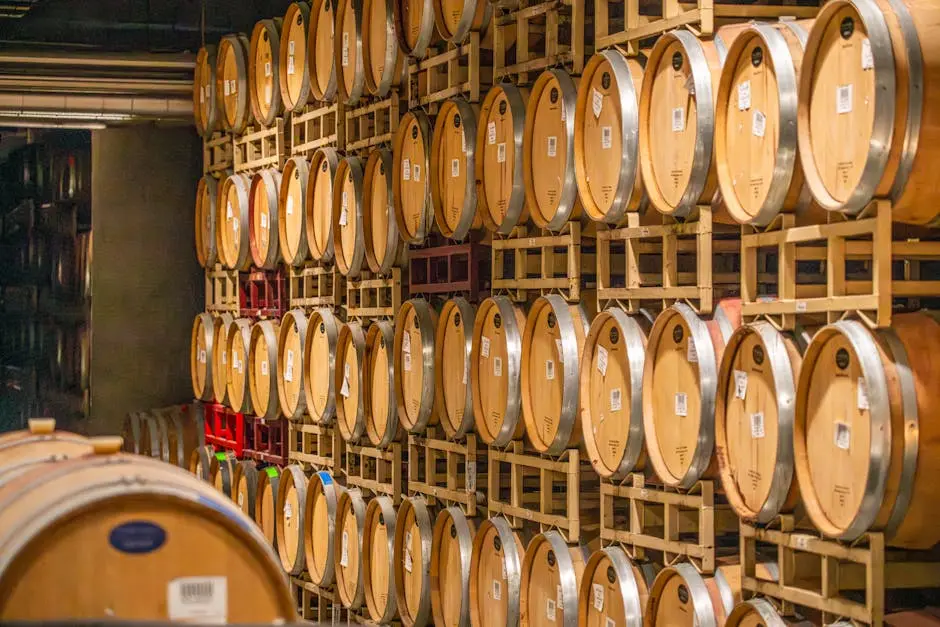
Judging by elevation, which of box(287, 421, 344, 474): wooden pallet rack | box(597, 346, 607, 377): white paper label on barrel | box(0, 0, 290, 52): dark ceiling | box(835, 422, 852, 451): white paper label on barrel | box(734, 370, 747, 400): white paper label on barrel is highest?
box(0, 0, 290, 52): dark ceiling

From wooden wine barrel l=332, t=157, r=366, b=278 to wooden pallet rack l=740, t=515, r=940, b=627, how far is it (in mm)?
4780

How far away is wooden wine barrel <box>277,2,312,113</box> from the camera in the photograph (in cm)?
1116

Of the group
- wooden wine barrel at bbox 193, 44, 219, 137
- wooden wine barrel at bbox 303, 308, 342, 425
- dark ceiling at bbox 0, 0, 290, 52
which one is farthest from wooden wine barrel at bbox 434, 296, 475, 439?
dark ceiling at bbox 0, 0, 290, 52

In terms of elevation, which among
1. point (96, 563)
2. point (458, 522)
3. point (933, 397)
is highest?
point (933, 397)

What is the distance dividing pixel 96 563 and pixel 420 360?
5.51 meters

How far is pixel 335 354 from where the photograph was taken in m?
10.5

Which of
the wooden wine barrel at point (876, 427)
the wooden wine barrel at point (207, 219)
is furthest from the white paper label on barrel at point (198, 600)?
the wooden wine barrel at point (207, 219)

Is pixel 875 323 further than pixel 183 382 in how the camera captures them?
No

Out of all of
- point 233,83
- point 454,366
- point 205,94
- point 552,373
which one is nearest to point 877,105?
point 552,373

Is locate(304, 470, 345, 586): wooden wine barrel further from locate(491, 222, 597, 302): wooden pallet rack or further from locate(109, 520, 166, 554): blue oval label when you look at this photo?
locate(109, 520, 166, 554): blue oval label

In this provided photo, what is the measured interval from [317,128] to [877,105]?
7016 mm

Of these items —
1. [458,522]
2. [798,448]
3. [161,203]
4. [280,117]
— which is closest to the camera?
[798,448]

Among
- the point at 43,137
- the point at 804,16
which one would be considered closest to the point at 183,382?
the point at 43,137

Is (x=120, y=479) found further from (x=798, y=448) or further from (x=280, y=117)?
(x=280, y=117)
